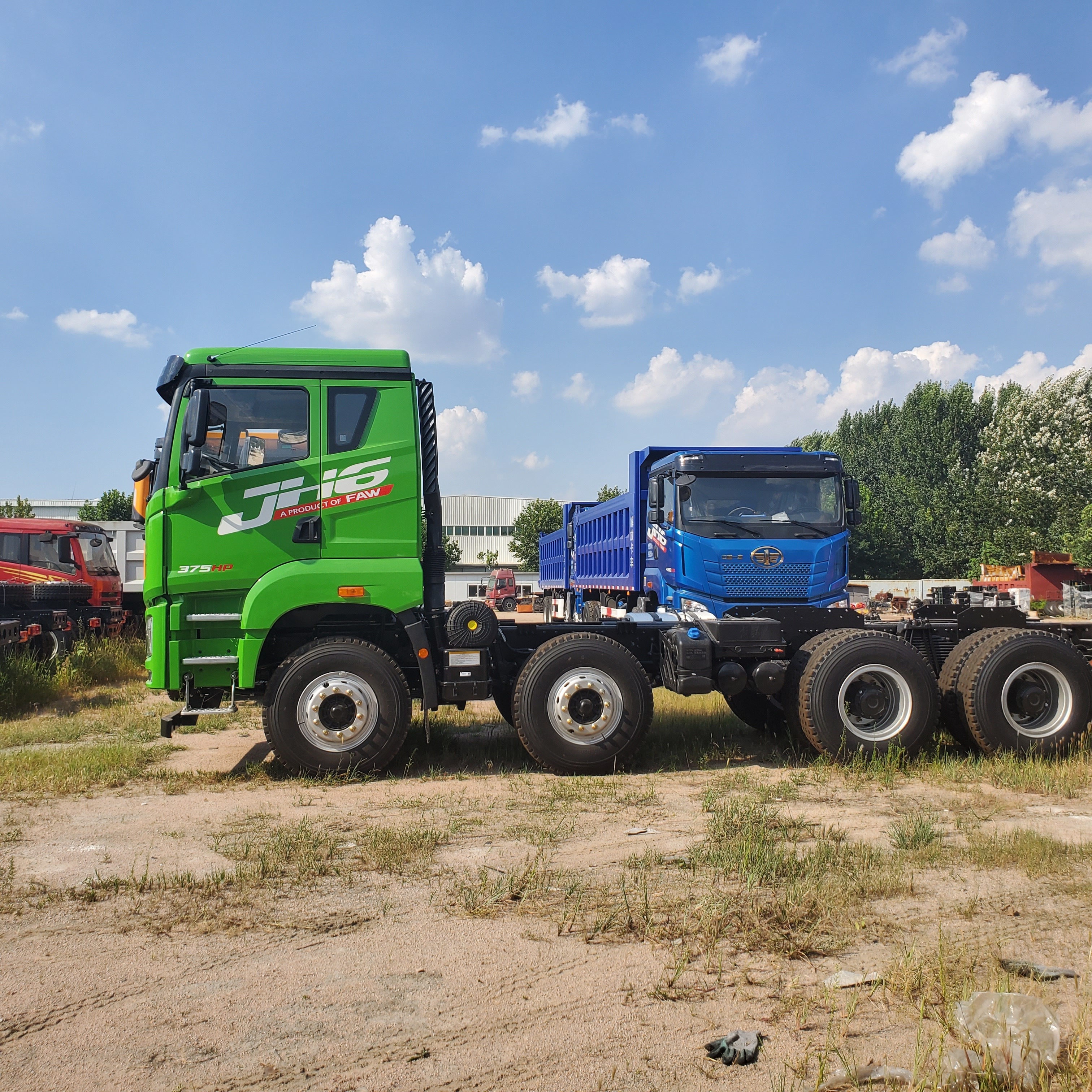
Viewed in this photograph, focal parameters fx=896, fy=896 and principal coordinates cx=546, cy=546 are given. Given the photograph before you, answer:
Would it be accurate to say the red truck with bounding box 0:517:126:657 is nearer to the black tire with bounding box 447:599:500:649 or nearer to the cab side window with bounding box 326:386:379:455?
the cab side window with bounding box 326:386:379:455

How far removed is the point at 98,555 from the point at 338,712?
13.3 metres

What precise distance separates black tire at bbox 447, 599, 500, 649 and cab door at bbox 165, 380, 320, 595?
1.30 metres

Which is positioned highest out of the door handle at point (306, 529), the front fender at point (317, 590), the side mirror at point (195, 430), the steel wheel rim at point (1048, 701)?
the side mirror at point (195, 430)

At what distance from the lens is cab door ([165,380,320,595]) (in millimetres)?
7176

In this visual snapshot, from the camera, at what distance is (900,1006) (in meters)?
3.28

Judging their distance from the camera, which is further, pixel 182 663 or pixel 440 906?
pixel 182 663

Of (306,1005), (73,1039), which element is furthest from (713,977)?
(73,1039)

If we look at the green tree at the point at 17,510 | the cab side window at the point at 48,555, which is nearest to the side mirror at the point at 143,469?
the cab side window at the point at 48,555

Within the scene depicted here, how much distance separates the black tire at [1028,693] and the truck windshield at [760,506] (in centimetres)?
213

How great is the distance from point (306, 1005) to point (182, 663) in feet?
14.4

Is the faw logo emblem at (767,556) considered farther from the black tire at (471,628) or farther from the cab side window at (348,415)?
the cab side window at (348,415)

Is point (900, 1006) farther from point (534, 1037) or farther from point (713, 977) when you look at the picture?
point (534, 1037)

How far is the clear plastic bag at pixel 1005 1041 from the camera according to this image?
2791mm

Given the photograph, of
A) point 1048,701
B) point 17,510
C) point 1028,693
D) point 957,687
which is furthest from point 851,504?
point 17,510
